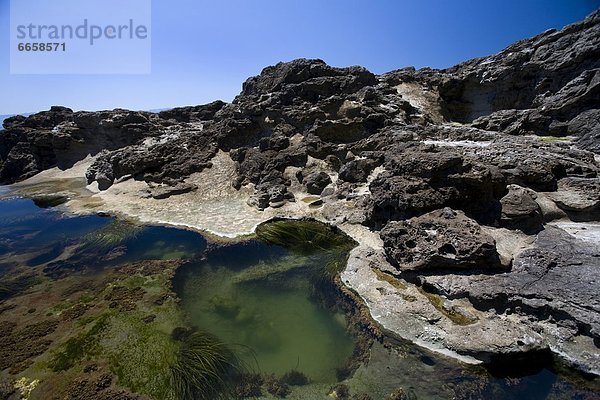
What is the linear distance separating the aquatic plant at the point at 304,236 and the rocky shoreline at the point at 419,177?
0.95 metres

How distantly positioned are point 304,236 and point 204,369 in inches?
428

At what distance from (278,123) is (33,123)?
50385mm

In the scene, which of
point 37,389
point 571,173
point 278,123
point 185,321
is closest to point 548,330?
point 571,173

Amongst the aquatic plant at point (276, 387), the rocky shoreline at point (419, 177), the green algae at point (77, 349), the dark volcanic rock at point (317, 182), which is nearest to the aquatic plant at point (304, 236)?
the rocky shoreline at point (419, 177)

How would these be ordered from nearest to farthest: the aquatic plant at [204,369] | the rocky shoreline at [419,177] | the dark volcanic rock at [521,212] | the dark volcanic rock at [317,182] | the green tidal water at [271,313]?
1. the aquatic plant at [204,369]
2. the green tidal water at [271,313]
3. the rocky shoreline at [419,177]
4. the dark volcanic rock at [521,212]
5. the dark volcanic rock at [317,182]

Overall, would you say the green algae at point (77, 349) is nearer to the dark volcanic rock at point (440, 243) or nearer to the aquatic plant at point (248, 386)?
the aquatic plant at point (248, 386)

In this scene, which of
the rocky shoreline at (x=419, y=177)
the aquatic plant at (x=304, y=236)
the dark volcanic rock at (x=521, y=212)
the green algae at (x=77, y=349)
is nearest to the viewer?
the green algae at (x=77, y=349)

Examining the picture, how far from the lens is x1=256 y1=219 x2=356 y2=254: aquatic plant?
1847cm

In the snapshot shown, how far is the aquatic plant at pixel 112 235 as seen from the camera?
20.8 meters

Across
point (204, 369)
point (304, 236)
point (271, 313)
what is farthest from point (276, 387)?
point (304, 236)

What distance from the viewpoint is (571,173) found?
1794 centimetres

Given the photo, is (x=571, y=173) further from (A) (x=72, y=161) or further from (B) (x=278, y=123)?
(A) (x=72, y=161)

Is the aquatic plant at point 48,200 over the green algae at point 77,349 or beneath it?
over

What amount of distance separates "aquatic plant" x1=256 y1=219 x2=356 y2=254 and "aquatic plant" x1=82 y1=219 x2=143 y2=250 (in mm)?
9843
